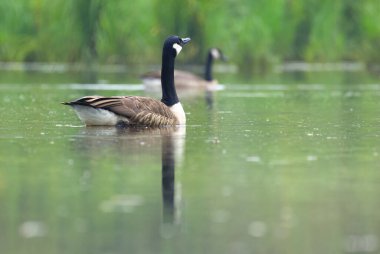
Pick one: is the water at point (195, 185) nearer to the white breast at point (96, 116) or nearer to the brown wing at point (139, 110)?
the white breast at point (96, 116)

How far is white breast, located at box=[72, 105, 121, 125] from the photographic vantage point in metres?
15.4

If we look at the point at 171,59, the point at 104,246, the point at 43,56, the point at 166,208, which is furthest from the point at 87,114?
the point at 43,56

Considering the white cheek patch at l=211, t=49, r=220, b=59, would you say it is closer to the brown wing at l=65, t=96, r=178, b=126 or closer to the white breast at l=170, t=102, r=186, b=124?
the white breast at l=170, t=102, r=186, b=124

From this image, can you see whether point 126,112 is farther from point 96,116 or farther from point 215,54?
point 215,54

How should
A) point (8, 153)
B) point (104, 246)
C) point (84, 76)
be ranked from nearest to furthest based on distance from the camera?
point (104, 246) < point (8, 153) < point (84, 76)

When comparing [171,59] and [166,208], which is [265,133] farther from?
[166,208]

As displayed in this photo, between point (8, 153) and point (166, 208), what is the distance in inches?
155

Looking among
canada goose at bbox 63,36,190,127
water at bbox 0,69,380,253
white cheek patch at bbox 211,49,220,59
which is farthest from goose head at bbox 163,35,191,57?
white cheek patch at bbox 211,49,220,59

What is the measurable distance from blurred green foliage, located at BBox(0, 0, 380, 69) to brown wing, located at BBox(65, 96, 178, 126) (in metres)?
15.4

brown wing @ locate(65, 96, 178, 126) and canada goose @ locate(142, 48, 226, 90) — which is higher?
brown wing @ locate(65, 96, 178, 126)

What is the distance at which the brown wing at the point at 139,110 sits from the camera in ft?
50.6

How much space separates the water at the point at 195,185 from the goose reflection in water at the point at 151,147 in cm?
1

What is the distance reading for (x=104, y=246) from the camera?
7316 mm

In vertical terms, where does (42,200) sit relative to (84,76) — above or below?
above
